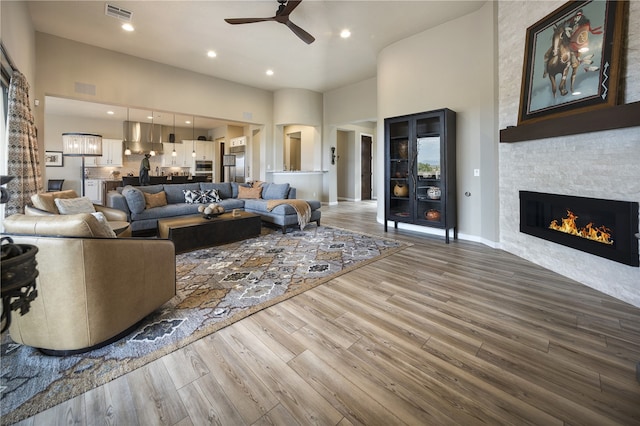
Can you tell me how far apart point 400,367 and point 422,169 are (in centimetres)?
374

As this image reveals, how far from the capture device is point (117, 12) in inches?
159

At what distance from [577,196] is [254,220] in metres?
4.16

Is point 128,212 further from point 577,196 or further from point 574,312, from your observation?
point 577,196

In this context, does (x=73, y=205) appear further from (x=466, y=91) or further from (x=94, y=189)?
(x=94, y=189)

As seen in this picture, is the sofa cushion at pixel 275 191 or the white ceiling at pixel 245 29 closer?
the white ceiling at pixel 245 29

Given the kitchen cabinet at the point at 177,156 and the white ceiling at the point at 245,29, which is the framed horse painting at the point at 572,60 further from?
the kitchen cabinet at the point at 177,156

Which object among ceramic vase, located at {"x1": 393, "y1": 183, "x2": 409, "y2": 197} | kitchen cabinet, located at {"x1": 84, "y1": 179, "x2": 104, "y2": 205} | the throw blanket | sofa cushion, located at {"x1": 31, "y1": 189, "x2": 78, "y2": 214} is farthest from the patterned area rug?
kitchen cabinet, located at {"x1": 84, "y1": 179, "x2": 104, "y2": 205}

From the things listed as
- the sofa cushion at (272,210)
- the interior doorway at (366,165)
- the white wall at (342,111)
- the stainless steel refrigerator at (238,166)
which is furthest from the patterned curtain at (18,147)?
A: the interior doorway at (366,165)

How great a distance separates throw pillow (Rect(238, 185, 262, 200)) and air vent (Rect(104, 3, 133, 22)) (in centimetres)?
341

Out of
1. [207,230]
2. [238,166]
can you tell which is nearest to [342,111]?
[238,166]

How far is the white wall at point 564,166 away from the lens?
2.33 metres

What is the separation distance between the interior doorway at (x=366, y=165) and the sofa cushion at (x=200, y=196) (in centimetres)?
607

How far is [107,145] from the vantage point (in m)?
9.19

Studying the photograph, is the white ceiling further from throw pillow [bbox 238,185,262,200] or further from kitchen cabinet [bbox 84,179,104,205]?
kitchen cabinet [bbox 84,179,104,205]
